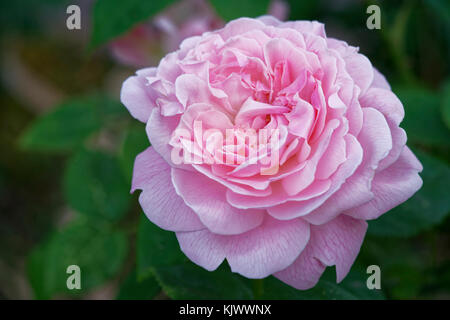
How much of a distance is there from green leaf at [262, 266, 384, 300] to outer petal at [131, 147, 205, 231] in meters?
0.16

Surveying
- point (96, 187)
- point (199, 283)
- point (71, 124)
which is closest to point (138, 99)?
point (199, 283)

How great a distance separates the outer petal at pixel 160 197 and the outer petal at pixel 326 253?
8cm

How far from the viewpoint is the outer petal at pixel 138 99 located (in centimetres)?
45

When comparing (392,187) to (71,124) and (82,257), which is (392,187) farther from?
(71,124)

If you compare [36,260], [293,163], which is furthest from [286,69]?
[36,260]

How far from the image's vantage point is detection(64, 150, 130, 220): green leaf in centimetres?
72

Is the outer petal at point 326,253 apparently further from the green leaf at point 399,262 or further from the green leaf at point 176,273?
the green leaf at point 399,262

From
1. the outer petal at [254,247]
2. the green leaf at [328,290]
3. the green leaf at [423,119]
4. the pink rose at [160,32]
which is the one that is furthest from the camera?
the pink rose at [160,32]

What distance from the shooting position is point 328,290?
0.51m

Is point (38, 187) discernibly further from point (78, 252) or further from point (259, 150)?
point (259, 150)

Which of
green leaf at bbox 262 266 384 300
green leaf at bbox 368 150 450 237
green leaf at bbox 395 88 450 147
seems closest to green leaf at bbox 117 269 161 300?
green leaf at bbox 262 266 384 300

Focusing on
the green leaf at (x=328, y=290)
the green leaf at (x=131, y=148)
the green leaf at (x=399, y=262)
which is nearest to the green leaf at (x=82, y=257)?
the green leaf at (x=131, y=148)

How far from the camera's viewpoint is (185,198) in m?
0.40

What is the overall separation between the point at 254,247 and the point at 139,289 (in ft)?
0.76
